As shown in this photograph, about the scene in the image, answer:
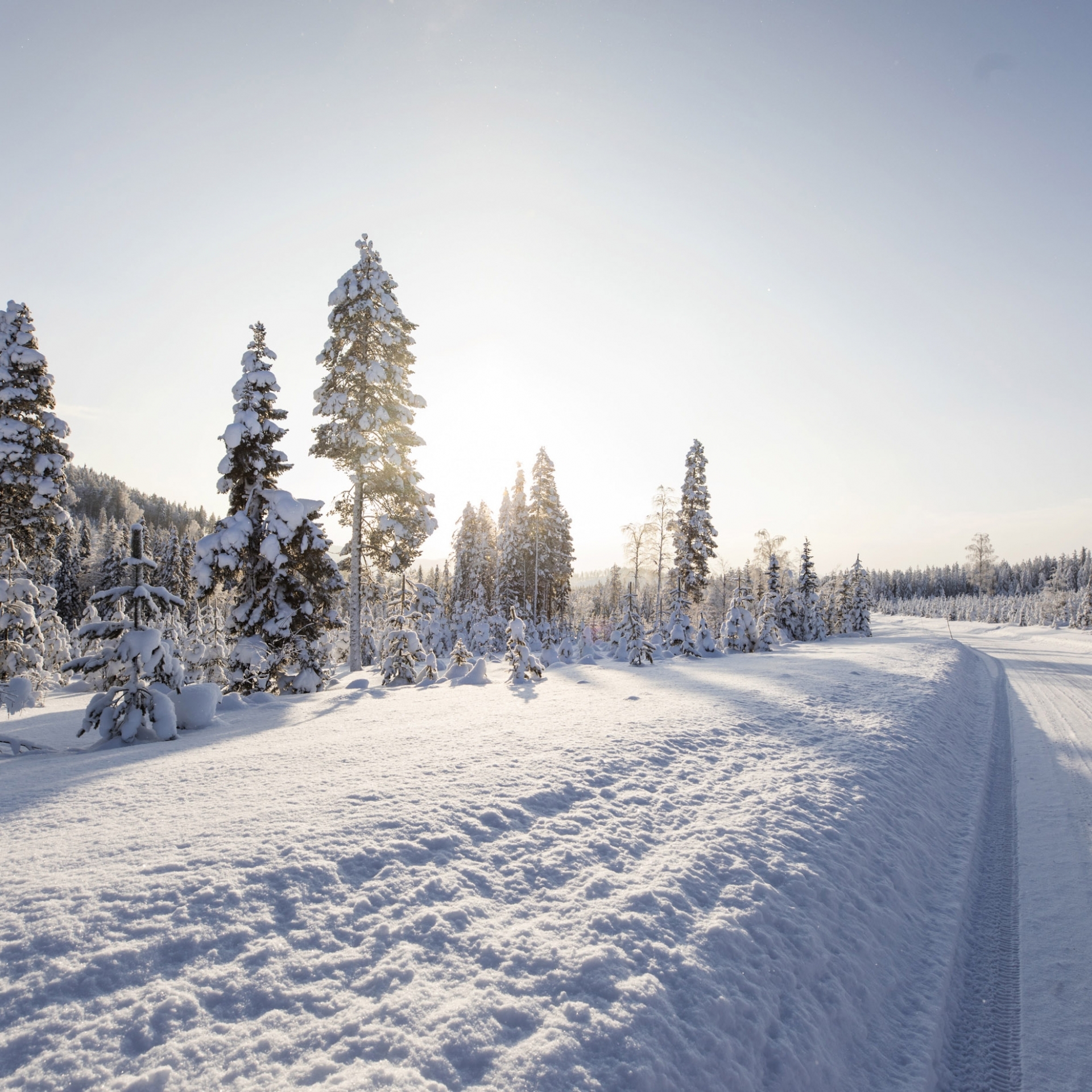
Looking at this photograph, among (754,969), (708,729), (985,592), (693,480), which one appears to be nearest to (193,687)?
(708,729)

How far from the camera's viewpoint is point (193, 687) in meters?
8.67

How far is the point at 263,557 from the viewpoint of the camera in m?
13.2

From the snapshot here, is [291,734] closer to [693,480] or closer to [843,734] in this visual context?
[843,734]

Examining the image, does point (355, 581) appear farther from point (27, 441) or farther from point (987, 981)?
point (987, 981)

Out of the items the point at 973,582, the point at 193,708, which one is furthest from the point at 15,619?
the point at 973,582

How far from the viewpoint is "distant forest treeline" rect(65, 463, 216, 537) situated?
115000 millimetres

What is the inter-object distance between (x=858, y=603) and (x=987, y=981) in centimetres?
5456

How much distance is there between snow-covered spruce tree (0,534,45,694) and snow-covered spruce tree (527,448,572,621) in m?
25.9

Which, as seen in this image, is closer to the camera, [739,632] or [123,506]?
[739,632]

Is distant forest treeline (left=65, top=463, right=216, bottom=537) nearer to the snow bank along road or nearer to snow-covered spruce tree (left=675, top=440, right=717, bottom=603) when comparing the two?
snow-covered spruce tree (left=675, top=440, right=717, bottom=603)

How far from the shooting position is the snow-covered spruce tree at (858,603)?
51.8 m

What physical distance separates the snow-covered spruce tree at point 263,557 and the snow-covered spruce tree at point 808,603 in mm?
37880

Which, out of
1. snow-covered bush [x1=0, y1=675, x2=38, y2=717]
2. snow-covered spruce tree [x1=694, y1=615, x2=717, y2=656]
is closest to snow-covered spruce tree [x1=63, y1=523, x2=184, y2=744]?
snow-covered bush [x1=0, y1=675, x2=38, y2=717]

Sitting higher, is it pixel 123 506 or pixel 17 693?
pixel 123 506
